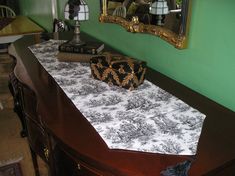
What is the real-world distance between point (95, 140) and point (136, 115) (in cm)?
22

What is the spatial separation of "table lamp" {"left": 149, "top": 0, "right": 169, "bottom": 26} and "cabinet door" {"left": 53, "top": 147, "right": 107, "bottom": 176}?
2.55 ft

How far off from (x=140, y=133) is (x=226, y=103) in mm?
424

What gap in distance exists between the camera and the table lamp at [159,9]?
1.22 metres

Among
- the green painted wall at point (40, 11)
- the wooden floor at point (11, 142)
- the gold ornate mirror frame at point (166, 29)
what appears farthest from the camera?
the green painted wall at point (40, 11)

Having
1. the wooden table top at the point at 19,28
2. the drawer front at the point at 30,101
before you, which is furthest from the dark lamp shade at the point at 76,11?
the wooden table top at the point at 19,28

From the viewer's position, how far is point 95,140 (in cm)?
87

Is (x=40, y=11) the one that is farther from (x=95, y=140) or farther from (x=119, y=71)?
(x=95, y=140)

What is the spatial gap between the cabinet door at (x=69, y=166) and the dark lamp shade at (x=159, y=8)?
794 mm

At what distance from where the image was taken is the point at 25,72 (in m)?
1.36

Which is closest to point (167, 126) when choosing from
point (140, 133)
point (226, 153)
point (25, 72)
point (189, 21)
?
point (140, 133)

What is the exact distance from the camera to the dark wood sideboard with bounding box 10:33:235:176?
764 millimetres

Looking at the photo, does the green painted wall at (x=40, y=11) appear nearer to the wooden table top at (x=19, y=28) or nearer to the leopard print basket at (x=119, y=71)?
the wooden table top at (x=19, y=28)

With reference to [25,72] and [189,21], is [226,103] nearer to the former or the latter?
[189,21]

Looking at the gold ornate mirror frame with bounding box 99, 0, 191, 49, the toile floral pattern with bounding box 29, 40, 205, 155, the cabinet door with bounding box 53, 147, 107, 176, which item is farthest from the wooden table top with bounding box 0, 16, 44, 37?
the cabinet door with bounding box 53, 147, 107, 176
